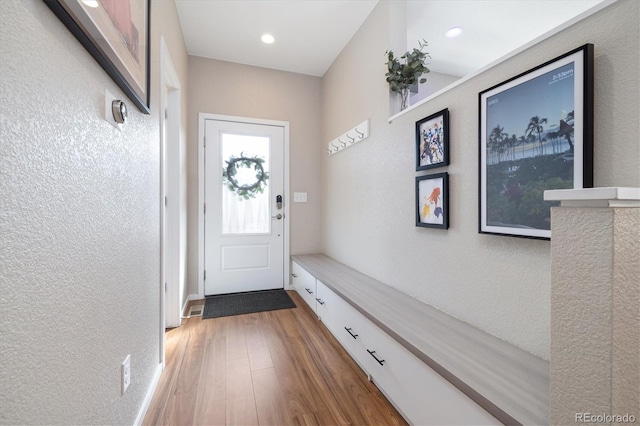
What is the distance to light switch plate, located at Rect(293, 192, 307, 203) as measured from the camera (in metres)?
3.53

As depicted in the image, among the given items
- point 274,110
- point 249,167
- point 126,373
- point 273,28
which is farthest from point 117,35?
point 274,110

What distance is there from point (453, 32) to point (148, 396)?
12.6ft

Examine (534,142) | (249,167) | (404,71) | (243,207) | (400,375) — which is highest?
(404,71)

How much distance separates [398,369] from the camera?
1369mm

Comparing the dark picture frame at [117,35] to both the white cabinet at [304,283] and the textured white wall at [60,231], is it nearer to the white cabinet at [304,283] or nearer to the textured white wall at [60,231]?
the textured white wall at [60,231]

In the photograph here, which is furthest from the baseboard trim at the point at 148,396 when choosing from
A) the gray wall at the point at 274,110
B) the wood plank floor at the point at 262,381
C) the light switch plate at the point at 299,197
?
the light switch plate at the point at 299,197

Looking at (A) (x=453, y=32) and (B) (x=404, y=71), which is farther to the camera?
(A) (x=453, y=32)

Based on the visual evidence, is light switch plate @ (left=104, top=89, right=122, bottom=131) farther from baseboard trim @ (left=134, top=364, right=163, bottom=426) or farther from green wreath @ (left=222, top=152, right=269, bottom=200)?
green wreath @ (left=222, top=152, right=269, bottom=200)

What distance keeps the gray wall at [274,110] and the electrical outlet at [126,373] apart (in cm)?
201

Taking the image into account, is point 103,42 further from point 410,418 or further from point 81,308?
point 410,418

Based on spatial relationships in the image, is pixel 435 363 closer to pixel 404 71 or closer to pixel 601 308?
pixel 601 308

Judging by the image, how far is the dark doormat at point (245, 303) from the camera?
2.78 meters

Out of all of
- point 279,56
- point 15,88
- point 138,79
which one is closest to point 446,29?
point 279,56

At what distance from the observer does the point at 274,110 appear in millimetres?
3422
